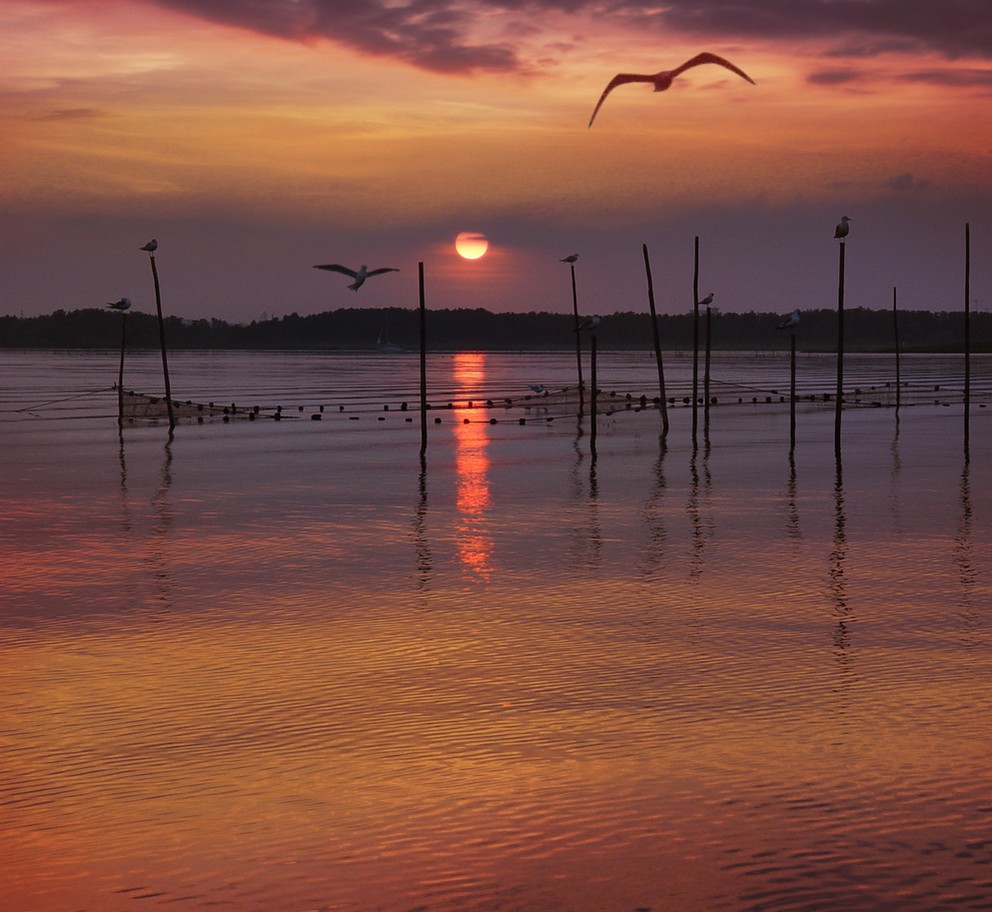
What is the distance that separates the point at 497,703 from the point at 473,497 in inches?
642

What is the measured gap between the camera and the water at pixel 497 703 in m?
7.58

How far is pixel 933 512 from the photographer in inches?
954

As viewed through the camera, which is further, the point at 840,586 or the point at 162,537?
the point at 162,537

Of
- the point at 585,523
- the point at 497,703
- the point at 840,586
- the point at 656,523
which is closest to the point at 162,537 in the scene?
the point at 585,523

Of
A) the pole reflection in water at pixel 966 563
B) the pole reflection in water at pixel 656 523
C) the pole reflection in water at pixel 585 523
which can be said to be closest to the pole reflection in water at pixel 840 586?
the pole reflection in water at pixel 966 563

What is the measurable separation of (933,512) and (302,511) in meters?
10.7

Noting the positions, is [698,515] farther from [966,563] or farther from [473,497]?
[966,563]

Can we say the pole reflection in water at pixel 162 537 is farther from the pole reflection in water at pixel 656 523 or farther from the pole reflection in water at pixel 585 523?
the pole reflection in water at pixel 656 523

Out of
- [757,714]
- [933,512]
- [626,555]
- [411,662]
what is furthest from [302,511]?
[757,714]

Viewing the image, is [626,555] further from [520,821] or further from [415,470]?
[415,470]

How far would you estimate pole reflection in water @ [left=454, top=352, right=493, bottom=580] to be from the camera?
63.0 feet

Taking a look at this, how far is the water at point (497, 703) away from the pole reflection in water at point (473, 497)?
0.17 m

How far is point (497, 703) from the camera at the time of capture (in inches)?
431

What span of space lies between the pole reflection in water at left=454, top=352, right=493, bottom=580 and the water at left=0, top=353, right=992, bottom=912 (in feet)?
0.56
